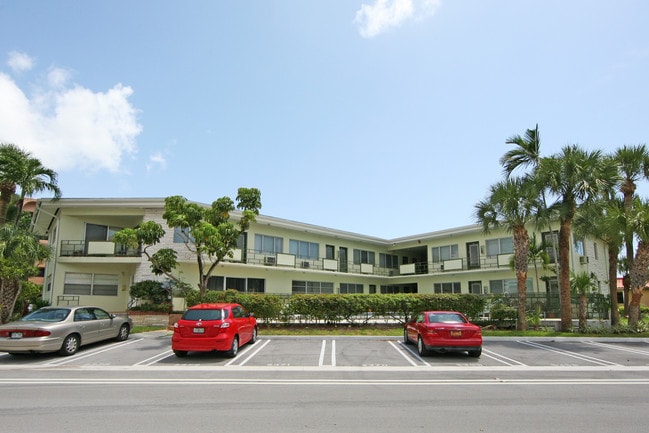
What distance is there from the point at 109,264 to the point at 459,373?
21867 millimetres

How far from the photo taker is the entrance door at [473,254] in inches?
1210

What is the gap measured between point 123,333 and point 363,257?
865 inches

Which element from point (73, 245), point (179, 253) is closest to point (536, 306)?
point (179, 253)

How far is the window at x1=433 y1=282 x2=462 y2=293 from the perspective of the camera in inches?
1266

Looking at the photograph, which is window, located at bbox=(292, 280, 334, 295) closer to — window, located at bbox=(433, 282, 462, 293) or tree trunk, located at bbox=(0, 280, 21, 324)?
window, located at bbox=(433, 282, 462, 293)

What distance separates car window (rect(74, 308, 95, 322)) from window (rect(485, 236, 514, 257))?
24826 millimetres

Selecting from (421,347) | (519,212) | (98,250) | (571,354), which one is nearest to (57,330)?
(421,347)

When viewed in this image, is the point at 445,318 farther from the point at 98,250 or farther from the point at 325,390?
the point at 98,250

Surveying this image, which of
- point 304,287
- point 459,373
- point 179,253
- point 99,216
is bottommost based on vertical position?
point 459,373

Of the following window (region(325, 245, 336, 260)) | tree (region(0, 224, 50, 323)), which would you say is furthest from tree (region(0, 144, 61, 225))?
window (region(325, 245, 336, 260))

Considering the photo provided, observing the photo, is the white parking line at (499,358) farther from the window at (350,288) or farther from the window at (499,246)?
the window at (350,288)

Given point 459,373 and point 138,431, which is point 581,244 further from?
point 138,431

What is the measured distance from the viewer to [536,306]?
870 inches

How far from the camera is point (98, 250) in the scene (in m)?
24.4
